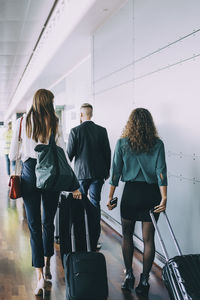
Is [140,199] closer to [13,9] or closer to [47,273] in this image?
[47,273]

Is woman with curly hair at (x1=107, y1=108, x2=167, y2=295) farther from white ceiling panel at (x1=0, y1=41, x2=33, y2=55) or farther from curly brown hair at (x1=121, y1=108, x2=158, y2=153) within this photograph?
white ceiling panel at (x1=0, y1=41, x2=33, y2=55)

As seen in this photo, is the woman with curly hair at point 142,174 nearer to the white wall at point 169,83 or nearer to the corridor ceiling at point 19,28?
the white wall at point 169,83

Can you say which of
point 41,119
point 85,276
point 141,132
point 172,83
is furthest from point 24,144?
point 172,83

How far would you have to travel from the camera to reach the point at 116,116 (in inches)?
183

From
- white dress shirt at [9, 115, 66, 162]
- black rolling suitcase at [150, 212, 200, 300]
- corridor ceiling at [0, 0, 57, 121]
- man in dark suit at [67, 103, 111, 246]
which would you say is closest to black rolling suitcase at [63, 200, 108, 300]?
black rolling suitcase at [150, 212, 200, 300]

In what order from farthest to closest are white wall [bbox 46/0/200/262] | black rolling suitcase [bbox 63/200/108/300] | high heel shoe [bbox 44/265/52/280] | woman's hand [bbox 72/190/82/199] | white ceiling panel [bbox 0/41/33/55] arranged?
white ceiling panel [bbox 0/41/33/55]
high heel shoe [bbox 44/265/52/280]
white wall [bbox 46/0/200/262]
woman's hand [bbox 72/190/82/199]
black rolling suitcase [bbox 63/200/108/300]

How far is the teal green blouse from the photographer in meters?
2.56

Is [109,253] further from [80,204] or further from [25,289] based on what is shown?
[80,204]

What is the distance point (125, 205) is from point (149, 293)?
2.34 feet

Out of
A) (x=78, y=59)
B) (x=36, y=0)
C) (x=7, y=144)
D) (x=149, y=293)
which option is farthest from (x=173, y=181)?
(x=7, y=144)

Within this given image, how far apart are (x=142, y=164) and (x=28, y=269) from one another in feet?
4.99

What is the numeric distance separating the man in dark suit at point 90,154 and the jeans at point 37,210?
3.18 feet

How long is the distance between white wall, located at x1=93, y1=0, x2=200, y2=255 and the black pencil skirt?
39cm

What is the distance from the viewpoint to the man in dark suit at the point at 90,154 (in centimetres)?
368
